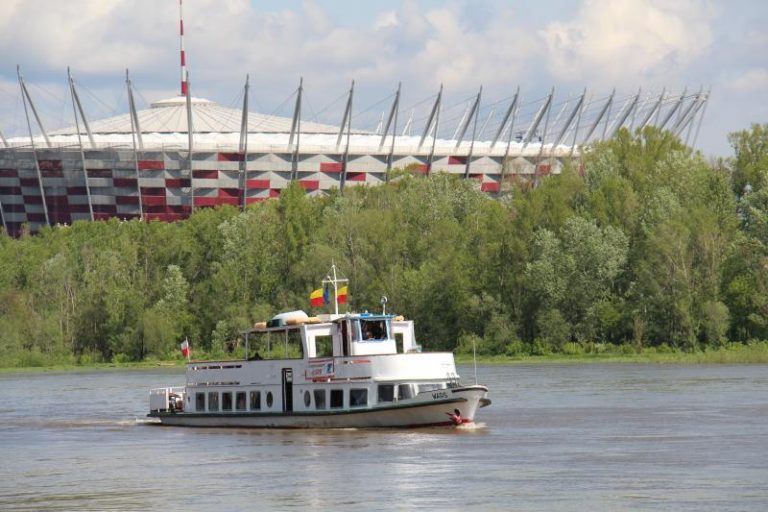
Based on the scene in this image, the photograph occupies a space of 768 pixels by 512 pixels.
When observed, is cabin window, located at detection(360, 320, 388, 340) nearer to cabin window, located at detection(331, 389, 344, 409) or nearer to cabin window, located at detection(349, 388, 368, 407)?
cabin window, located at detection(349, 388, 368, 407)

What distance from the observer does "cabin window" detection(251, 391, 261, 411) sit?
4959cm

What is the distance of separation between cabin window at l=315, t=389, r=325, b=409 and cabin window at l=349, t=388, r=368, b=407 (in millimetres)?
1254

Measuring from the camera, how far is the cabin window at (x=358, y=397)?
151 ft

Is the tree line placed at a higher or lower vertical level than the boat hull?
higher

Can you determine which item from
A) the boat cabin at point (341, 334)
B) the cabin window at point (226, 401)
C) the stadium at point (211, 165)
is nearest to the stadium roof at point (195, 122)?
the stadium at point (211, 165)

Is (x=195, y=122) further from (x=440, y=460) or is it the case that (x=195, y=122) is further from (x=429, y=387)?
(x=440, y=460)

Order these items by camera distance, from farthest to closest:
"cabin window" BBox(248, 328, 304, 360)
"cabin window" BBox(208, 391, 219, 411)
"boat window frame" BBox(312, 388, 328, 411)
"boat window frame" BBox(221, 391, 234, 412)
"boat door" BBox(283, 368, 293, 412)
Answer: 1. "cabin window" BBox(208, 391, 219, 411)
2. "boat window frame" BBox(221, 391, 234, 412)
3. "boat door" BBox(283, 368, 293, 412)
4. "cabin window" BBox(248, 328, 304, 360)
5. "boat window frame" BBox(312, 388, 328, 411)

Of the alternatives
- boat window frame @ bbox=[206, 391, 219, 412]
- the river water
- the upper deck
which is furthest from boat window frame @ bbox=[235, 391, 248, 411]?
the river water

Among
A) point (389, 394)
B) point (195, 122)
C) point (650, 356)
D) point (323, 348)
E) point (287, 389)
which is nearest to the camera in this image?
point (389, 394)

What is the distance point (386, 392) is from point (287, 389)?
13.4 ft

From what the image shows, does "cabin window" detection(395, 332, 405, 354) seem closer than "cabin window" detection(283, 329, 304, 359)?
No

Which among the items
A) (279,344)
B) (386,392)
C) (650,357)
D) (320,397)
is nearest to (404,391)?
(386,392)

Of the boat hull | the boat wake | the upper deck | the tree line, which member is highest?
the tree line

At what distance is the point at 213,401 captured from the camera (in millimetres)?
51594
